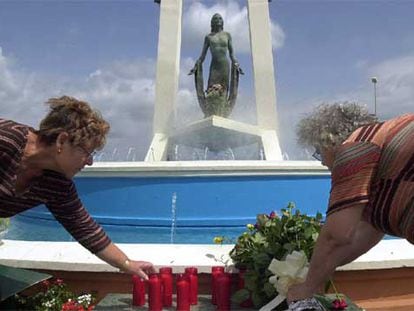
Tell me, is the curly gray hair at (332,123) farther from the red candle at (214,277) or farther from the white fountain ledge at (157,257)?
the white fountain ledge at (157,257)

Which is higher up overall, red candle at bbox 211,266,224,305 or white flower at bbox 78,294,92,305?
red candle at bbox 211,266,224,305

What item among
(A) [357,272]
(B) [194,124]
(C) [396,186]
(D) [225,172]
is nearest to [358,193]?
(C) [396,186]

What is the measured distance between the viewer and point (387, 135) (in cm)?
125

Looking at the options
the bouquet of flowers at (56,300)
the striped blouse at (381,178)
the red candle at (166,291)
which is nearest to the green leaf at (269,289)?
the red candle at (166,291)

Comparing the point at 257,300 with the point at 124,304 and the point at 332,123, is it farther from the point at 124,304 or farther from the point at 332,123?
the point at 332,123

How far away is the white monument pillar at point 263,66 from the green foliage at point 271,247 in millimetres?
11033

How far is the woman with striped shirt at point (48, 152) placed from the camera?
151 centimetres

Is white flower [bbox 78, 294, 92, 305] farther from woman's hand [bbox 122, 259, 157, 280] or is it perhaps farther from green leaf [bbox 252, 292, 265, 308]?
green leaf [bbox 252, 292, 265, 308]

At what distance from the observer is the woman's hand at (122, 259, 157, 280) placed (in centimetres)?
182

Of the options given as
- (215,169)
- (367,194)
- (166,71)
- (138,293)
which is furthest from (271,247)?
(166,71)

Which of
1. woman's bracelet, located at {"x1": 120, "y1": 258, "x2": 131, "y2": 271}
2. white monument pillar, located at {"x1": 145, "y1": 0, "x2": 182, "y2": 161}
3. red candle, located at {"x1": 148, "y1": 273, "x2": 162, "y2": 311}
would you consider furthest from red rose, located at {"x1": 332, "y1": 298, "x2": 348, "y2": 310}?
white monument pillar, located at {"x1": 145, "y1": 0, "x2": 182, "y2": 161}

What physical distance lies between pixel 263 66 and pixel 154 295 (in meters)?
11.7

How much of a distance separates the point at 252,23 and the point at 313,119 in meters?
12.2

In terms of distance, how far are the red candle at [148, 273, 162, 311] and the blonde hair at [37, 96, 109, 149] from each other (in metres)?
0.59
